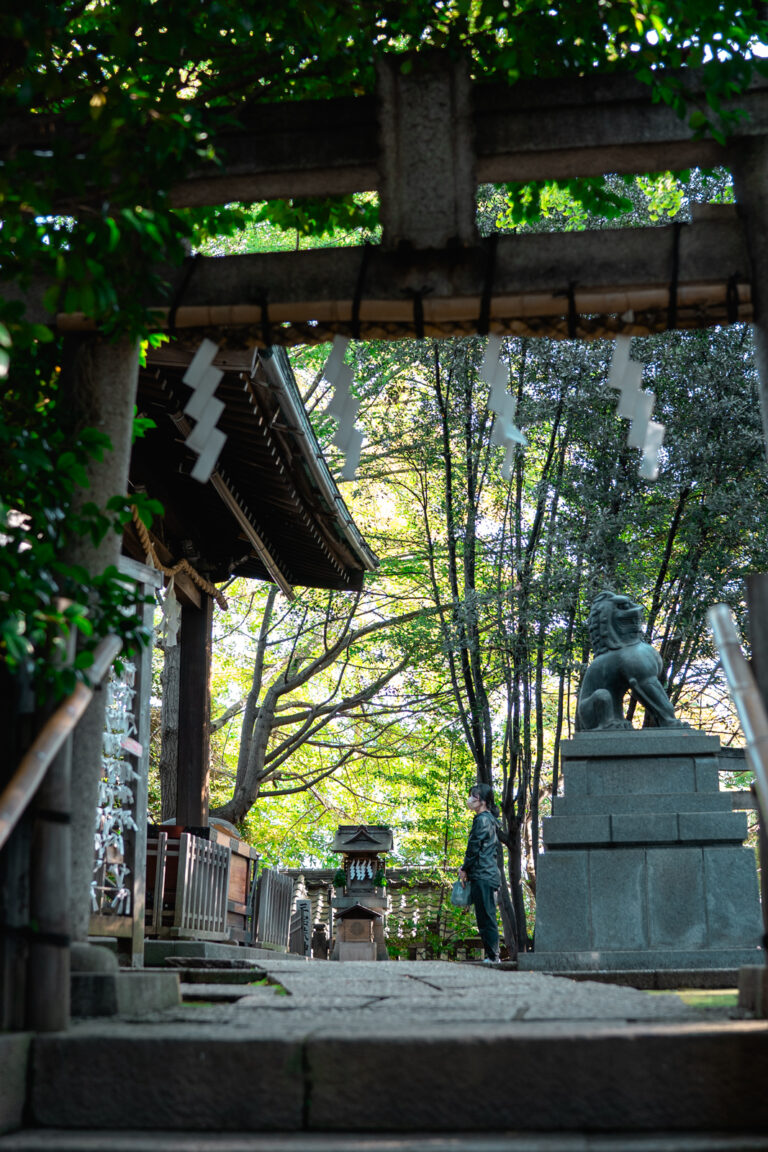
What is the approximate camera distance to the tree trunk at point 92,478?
347 centimetres

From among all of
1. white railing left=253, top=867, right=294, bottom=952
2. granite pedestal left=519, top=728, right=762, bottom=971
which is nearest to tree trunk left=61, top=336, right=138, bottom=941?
granite pedestal left=519, top=728, right=762, bottom=971

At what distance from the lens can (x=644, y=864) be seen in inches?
310

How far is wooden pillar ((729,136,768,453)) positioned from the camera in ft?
12.4

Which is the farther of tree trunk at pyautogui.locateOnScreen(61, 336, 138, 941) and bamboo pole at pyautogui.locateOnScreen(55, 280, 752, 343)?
bamboo pole at pyautogui.locateOnScreen(55, 280, 752, 343)

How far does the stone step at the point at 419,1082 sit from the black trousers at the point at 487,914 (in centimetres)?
827

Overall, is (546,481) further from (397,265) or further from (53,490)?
(53,490)

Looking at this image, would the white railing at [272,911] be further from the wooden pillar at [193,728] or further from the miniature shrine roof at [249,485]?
the miniature shrine roof at [249,485]

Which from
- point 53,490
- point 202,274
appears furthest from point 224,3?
point 53,490

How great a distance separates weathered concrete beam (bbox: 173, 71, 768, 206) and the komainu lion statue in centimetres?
536

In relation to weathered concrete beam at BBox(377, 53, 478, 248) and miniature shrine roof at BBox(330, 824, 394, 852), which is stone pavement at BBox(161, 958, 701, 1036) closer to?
weathered concrete beam at BBox(377, 53, 478, 248)

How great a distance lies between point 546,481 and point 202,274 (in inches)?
407

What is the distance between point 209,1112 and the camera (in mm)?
2627

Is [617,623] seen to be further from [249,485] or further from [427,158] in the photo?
[427,158]

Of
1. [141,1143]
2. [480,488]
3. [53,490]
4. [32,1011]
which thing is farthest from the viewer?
[480,488]
